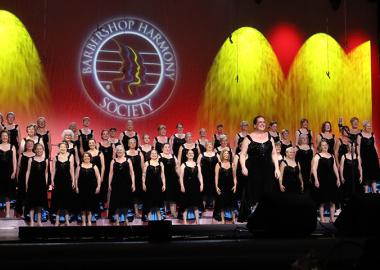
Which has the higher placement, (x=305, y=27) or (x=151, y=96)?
A: (x=305, y=27)

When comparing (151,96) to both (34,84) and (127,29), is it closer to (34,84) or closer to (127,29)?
(127,29)

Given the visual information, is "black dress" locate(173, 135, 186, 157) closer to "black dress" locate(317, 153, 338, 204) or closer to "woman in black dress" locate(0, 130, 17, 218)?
"black dress" locate(317, 153, 338, 204)

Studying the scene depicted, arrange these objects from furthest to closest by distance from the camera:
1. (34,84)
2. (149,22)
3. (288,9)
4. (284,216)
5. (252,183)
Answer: (288,9), (149,22), (34,84), (252,183), (284,216)

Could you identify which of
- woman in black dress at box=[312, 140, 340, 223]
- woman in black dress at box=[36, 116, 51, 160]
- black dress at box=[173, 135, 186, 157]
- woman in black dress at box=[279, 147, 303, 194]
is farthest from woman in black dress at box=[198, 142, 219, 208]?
woman in black dress at box=[36, 116, 51, 160]

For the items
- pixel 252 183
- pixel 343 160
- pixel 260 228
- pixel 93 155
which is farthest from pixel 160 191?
pixel 260 228

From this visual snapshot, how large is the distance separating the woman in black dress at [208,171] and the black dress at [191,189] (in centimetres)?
24

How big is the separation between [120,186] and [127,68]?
2.83 meters

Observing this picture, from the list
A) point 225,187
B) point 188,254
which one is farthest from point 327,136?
point 188,254

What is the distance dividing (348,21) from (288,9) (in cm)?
130

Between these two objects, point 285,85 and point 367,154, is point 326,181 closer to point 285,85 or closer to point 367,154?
point 367,154

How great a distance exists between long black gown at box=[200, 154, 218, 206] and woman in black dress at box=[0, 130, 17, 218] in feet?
9.41

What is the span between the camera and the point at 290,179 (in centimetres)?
930

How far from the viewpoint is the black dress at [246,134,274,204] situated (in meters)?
7.64

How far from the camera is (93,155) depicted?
31.0 feet
